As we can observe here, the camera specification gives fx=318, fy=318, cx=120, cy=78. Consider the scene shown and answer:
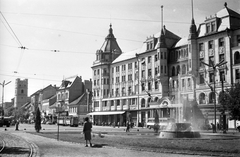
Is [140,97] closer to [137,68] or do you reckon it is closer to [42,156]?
[137,68]

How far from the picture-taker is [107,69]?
88.8 meters

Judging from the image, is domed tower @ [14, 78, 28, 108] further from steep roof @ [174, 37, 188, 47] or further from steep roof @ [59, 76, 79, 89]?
steep roof @ [174, 37, 188, 47]

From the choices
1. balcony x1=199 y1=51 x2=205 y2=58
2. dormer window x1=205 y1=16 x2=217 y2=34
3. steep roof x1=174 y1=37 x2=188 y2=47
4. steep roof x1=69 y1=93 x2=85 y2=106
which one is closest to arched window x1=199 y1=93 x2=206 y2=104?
balcony x1=199 y1=51 x2=205 y2=58

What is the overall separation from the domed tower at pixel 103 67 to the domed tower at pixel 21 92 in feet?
305

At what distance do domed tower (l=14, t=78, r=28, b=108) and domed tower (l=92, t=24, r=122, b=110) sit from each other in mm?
92943

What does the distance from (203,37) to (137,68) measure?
21859 mm

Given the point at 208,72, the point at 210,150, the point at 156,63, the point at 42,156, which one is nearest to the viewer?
the point at 42,156

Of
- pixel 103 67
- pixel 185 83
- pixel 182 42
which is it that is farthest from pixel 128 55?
pixel 185 83

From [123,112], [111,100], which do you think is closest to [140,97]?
[123,112]

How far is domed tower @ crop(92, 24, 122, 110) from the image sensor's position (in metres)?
88.4

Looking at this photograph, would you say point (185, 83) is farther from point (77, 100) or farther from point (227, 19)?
point (77, 100)

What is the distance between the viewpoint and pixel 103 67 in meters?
89.3

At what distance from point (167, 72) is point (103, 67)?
25156 mm

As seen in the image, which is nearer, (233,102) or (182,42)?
(233,102)
